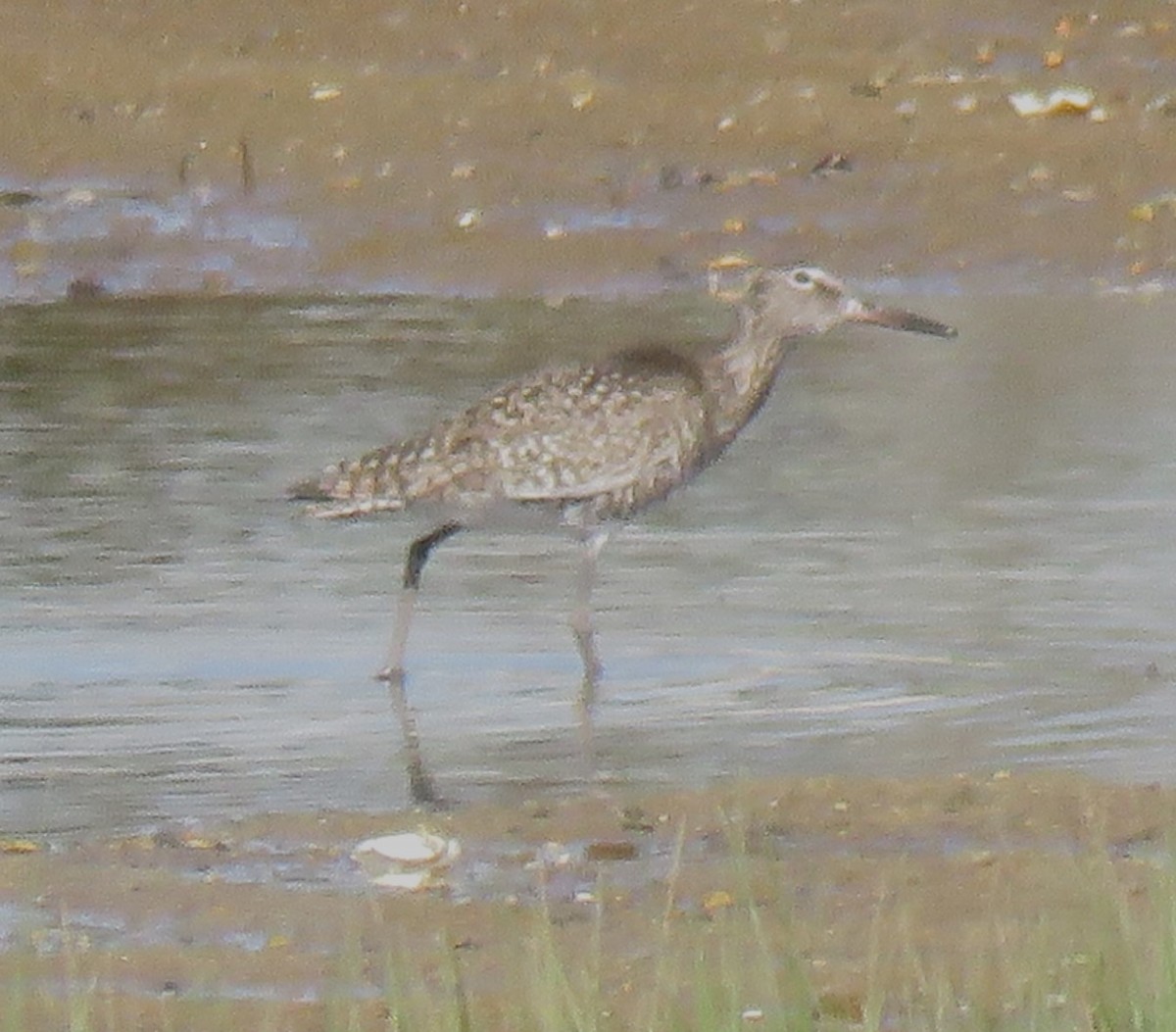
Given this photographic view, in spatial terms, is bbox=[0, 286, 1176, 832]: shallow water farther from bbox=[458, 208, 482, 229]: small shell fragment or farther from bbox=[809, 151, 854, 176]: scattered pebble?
bbox=[809, 151, 854, 176]: scattered pebble

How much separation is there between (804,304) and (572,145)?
24.8ft

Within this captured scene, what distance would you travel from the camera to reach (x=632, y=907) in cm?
654

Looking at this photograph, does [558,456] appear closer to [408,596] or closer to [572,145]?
[408,596]

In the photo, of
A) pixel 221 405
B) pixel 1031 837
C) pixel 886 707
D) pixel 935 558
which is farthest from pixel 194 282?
pixel 1031 837

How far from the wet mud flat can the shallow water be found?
442 millimetres

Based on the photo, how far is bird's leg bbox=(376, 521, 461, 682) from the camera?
8977 millimetres

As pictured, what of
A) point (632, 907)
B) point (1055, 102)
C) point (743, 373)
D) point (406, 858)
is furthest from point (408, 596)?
point (1055, 102)

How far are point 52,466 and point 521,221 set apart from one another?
18.3 ft

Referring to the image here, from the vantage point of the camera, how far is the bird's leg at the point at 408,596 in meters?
8.98

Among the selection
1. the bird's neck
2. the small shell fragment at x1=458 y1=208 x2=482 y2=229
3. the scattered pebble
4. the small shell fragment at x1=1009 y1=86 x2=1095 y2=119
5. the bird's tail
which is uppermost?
the small shell fragment at x1=1009 y1=86 x2=1095 y2=119

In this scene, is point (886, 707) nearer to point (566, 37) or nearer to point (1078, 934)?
point (1078, 934)

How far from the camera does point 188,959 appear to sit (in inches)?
245

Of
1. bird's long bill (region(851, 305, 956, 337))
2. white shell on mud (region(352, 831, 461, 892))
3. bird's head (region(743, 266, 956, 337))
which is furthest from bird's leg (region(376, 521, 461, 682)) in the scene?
white shell on mud (region(352, 831, 461, 892))

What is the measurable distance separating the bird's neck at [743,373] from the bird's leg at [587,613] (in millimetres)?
495
